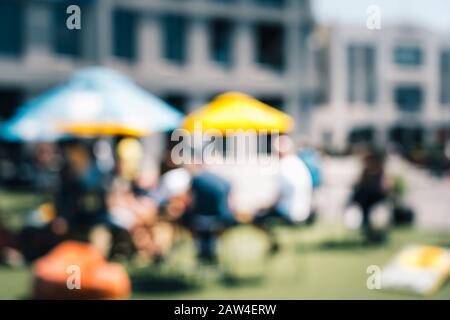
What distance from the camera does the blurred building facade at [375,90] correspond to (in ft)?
144

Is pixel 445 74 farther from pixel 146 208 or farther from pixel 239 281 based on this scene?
pixel 239 281

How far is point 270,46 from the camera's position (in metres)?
31.1

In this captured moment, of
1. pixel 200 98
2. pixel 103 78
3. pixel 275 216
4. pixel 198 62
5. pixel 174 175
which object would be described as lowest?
pixel 275 216

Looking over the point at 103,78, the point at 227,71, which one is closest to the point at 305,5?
the point at 227,71

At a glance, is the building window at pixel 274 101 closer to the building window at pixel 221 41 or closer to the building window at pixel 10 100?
the building window at pixel 221 41

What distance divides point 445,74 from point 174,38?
2143 centimetres

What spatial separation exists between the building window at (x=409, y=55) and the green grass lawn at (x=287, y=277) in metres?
36.5

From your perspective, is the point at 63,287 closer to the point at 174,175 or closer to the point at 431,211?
the point at 174,175

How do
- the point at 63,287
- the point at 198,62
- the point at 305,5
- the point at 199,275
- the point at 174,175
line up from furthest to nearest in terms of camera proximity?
the point at 305,5, the point at 198,62, the point at 174,175, the point at 199,275, the point at 63,287

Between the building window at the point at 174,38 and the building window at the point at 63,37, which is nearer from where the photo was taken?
the building window at the point at 63,37

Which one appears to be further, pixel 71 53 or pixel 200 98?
pixel 200 98

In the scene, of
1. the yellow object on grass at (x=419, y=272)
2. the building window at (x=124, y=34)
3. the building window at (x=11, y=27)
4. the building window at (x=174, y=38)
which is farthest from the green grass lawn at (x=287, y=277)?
the building window at (x=174, y=38)

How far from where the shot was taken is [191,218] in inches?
265

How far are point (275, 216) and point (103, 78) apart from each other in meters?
3.70
